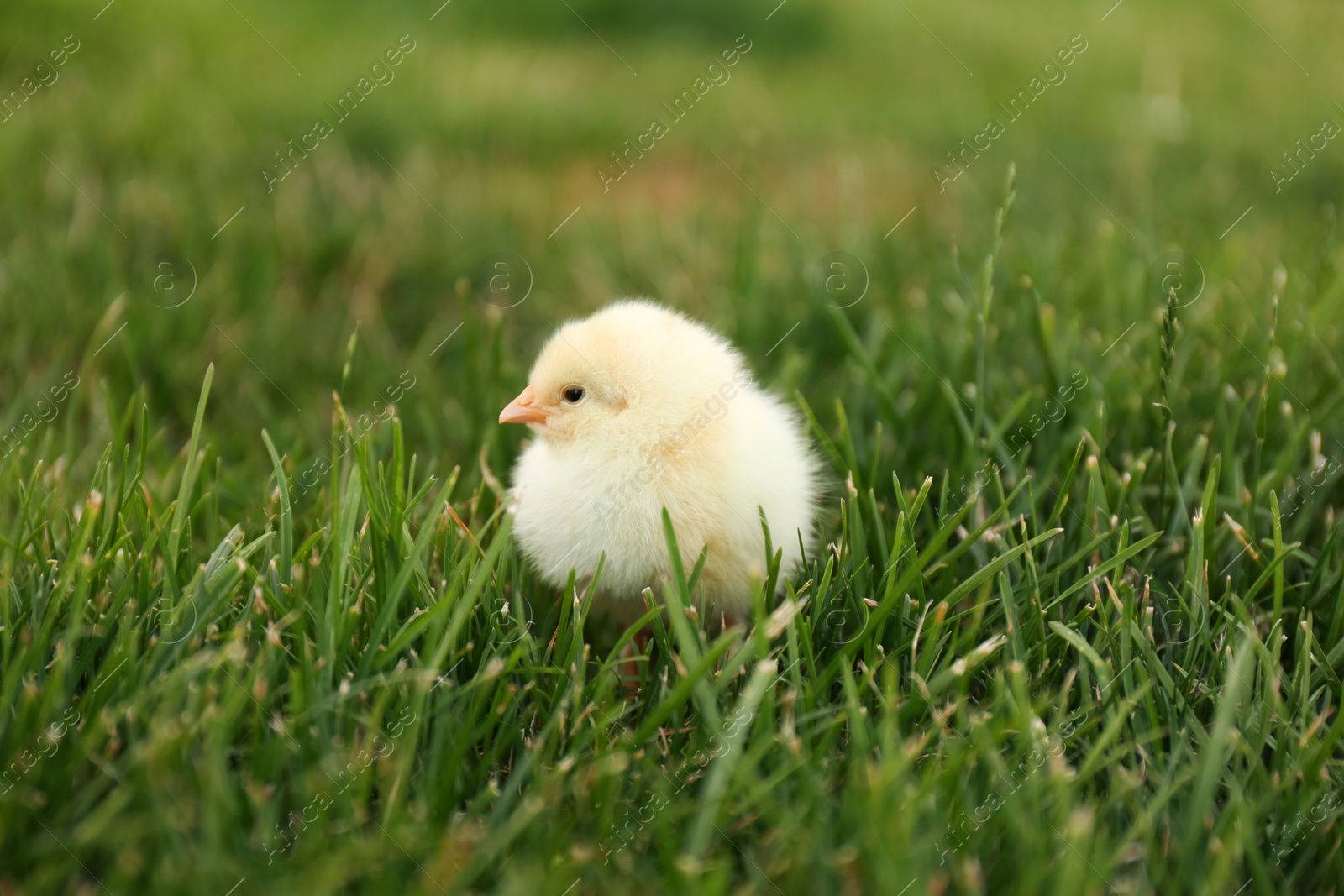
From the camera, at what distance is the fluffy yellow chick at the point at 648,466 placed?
2.05 metres

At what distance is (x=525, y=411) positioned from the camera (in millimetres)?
2225

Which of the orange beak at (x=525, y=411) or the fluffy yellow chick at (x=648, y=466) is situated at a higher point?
the orange beak at (x=525, y=411)

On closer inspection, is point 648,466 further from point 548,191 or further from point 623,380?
point 548,191

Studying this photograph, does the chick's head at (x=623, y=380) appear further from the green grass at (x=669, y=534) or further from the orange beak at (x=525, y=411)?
the green grass at (x=669, y=534)

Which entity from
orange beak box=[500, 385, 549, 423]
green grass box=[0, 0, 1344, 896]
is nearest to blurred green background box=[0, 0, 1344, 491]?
green grass box=[0, 0, 1344, 896]

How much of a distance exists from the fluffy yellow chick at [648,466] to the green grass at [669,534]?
0.12m

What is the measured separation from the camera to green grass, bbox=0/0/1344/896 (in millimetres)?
1511

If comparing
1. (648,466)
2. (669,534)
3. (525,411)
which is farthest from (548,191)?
(669,534)

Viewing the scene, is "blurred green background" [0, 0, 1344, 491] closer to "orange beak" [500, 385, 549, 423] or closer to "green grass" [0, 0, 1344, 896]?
"green grass" [0, 0, 1344, 896]

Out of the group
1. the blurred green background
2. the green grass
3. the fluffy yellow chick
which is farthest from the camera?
the blurred green background

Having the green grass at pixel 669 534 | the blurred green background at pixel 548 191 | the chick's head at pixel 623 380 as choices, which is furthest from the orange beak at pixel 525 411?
the blurred green background at pixel 548 191

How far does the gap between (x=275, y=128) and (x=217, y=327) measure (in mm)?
1755

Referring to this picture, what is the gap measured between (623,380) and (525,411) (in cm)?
26

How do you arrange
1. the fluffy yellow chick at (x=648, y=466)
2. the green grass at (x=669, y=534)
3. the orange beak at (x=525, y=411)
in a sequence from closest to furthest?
the green grass at (x=669, y=534)
the fluffy yellow chick at (x=648, y=466)
the orange beak at (x=525, y=411)
